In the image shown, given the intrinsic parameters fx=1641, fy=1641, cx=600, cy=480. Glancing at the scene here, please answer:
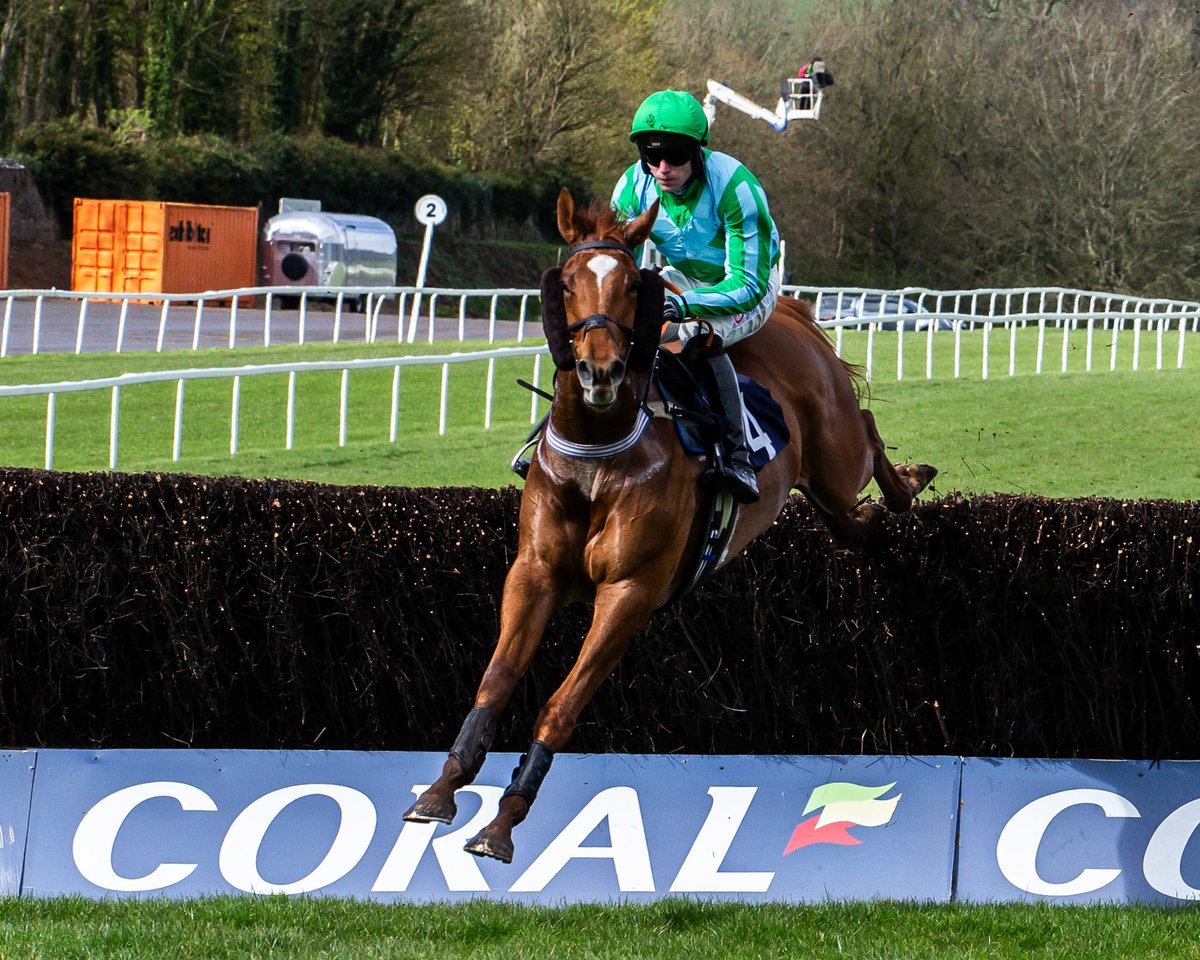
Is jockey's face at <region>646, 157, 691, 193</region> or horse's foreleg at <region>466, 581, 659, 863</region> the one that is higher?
jockey's face at <region>646, 157, 691, 193</region>

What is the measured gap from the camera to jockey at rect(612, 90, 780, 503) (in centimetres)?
464

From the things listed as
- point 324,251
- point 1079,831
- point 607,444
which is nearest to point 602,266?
point 607,444

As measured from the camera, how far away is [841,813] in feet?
17.0

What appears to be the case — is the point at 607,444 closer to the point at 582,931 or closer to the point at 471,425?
the point at 582,931

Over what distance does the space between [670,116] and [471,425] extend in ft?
28.0

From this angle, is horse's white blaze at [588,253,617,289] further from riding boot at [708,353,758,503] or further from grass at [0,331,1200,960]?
grass at [0,331,1200,960]

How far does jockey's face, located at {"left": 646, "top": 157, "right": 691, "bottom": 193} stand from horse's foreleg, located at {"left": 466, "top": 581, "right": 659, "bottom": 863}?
1243mm

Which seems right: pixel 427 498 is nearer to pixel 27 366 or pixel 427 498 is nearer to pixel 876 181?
pixel 27 366

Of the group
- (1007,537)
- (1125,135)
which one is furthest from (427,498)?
(1125,135)

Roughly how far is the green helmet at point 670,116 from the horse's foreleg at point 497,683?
1.32 meters

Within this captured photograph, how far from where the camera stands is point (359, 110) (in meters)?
39.0

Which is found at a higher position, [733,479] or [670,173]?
[670,173]

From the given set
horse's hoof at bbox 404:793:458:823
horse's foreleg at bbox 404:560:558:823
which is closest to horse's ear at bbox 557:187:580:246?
horse's foreleg at bbox 404:560:558:823

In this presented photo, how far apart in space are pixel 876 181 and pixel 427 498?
34584 mm
